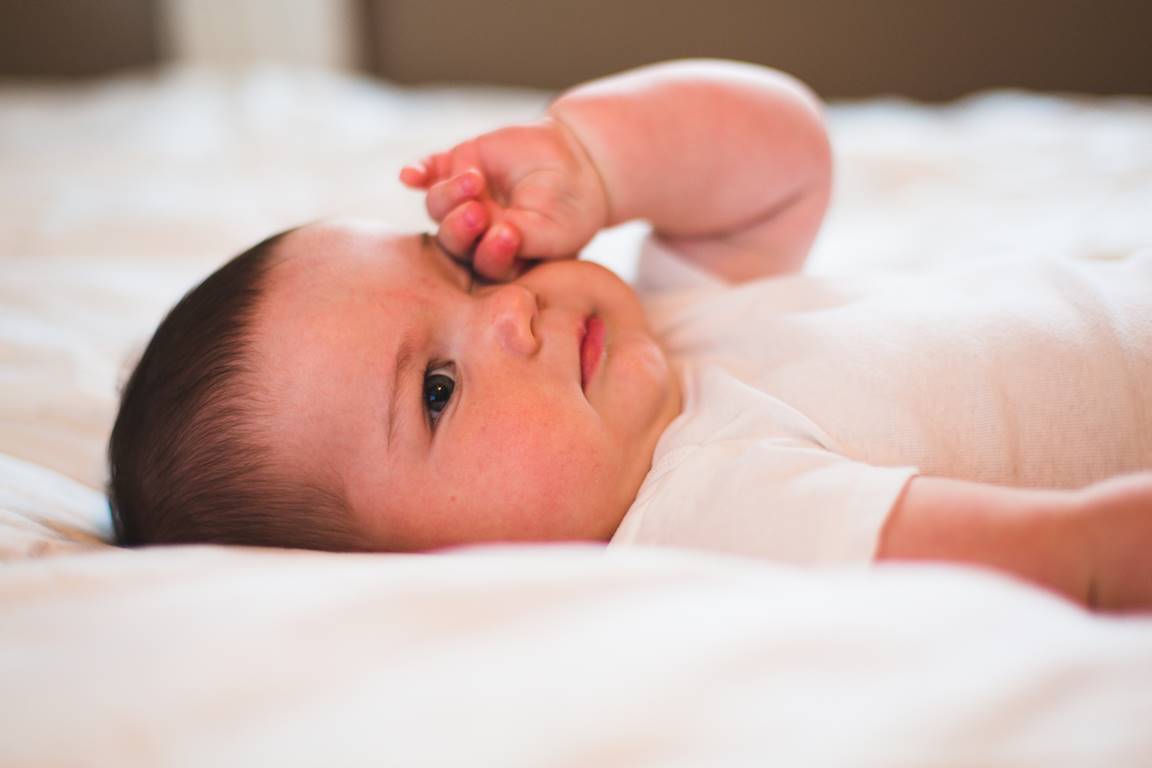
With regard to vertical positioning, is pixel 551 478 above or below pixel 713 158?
below

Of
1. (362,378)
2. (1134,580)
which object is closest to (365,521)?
(362,378)

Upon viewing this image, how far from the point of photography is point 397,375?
0.76m

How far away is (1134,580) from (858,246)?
894mm

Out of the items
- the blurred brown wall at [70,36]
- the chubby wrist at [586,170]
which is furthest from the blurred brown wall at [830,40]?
the chubby wrist at [586,170]

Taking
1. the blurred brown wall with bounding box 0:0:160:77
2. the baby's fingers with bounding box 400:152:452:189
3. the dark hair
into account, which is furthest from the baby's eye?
the blurred brown wall with bounding box 0:0:160:77

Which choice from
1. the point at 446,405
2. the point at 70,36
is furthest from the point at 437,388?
the point at 70,36

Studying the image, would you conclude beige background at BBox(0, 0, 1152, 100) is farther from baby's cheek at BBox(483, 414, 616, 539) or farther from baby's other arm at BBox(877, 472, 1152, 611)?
baby's other arm at BBox(877, 472, 1152, 611)

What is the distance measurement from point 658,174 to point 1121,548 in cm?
62

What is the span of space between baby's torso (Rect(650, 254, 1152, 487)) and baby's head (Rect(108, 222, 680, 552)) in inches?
6.1

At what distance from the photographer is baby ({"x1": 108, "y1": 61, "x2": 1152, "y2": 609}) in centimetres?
69

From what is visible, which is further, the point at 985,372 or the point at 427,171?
the point at 427,171

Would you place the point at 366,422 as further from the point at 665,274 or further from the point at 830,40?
the point at 830,40

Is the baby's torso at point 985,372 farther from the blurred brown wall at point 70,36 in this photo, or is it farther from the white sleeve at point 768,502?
the blurred brown wall at point 70,36

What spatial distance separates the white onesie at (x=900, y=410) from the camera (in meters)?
0.63
